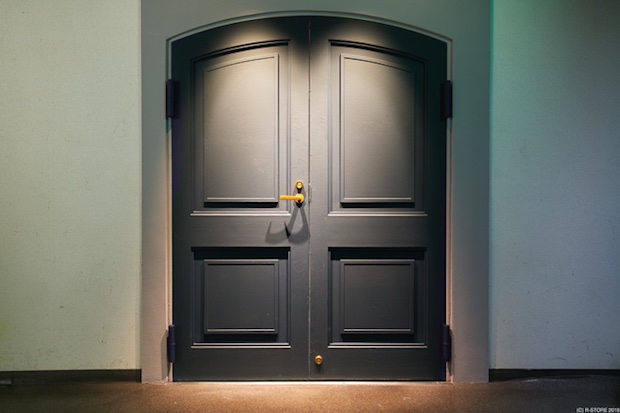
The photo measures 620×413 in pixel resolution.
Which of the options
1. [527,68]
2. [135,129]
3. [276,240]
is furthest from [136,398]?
[527,68]

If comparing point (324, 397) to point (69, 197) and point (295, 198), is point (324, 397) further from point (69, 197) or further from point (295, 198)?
point (69, 197)

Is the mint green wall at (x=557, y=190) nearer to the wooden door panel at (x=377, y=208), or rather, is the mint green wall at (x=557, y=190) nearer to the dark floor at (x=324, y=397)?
the dark floor at (x=324, y=397)

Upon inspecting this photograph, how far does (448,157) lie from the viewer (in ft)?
9.39

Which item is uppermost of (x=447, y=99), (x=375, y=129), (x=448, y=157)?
(x=447, y=99)

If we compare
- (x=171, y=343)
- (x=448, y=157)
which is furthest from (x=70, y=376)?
(x=448, y=157)

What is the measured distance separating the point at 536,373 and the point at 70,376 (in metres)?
2.51

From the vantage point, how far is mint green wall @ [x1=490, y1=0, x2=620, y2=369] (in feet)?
9.39

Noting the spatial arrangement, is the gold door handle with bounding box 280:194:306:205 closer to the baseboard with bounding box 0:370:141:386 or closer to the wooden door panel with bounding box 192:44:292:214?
the wooden door panel with bounding box 192:44:292:214

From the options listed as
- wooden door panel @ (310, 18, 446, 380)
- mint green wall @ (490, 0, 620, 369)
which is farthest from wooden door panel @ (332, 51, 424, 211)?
mint green wall @ (490, 0, 620, 369)

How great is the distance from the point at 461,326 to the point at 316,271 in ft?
2.71

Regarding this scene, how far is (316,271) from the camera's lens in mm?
2859

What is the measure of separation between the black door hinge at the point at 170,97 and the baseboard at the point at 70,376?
1399 millimetres

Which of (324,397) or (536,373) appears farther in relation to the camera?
(536,373)

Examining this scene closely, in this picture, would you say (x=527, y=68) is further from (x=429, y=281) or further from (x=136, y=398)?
(x=136, y=398)
